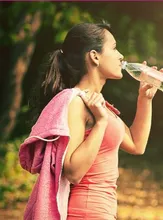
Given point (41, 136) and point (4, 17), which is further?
point (4, 17)

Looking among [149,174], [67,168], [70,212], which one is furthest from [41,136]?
[149,174]

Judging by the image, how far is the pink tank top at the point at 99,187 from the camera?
1.56m

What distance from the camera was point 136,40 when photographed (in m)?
4.35

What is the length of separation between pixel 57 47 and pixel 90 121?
2822mm

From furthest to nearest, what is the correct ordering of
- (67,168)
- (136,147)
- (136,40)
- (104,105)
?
(136,40) < (136,147) < (104,105) < (67,168)

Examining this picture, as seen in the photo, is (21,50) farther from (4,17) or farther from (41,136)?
(41,136)

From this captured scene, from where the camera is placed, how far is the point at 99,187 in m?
1.57

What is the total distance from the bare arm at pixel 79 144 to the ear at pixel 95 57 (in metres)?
0.16

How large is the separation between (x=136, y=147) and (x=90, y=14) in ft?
8.79

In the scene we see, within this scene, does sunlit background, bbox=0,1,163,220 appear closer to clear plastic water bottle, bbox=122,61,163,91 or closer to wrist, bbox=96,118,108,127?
clear plastic water bottle, bbox=122,61,163,91

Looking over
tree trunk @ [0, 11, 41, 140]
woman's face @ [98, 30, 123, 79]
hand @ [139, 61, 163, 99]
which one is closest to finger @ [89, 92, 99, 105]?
woman's face @ [98, 30, 123, 79]

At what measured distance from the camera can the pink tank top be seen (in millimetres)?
1562

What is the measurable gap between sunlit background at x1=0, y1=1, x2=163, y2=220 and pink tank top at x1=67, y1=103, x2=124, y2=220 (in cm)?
267

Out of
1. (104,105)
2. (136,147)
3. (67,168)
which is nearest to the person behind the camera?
(67,168)
